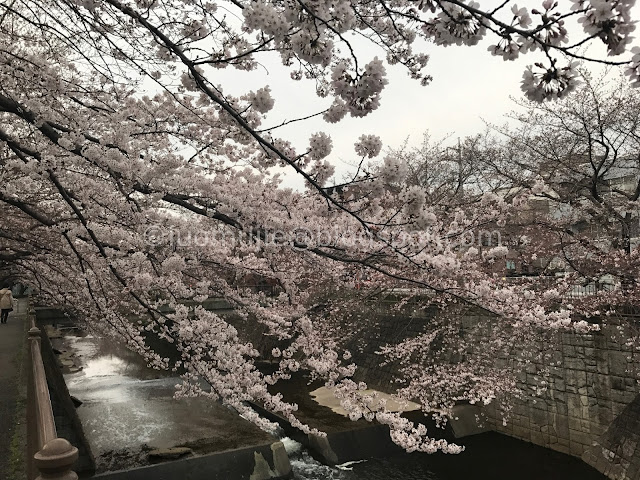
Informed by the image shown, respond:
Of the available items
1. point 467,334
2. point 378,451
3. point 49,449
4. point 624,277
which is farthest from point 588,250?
point 49,449

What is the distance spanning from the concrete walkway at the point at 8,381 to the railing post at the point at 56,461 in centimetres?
194

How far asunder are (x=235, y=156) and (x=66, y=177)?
223 centimetres

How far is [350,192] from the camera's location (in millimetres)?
3428

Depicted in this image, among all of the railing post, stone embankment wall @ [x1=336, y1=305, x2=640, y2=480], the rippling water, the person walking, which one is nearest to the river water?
the rippling water

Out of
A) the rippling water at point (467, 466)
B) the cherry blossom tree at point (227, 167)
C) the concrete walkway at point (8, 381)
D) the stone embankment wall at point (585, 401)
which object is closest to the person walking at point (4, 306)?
the concrete walkway at point (8, 381)

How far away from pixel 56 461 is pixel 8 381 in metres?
5.43

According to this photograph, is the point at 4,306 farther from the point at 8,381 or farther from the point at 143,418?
the point at 8,381

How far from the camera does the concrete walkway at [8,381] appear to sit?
3.61 m

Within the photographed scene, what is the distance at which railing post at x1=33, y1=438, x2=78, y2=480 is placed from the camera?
1.73 metres

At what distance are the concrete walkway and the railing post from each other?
1.94m

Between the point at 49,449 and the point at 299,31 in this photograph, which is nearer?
the point at 49,449

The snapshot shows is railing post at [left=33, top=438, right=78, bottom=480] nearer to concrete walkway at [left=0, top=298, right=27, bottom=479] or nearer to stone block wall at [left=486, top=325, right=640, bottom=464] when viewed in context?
concrete walkway at [left=0, top=298, right=27, bottom=479]

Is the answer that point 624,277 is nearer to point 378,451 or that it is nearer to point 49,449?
point 378,451

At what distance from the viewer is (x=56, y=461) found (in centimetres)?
173
